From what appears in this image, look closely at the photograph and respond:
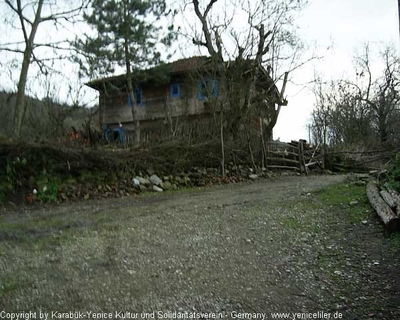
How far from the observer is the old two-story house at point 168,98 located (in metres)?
12.4

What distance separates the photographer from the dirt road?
112 inches

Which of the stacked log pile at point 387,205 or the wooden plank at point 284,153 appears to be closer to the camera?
the stacked log pile at point 387,205

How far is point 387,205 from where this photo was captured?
5.01m

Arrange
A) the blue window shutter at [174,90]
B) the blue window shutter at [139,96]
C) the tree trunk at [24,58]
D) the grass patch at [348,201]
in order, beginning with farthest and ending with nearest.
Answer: the blue window shutter at [139,96], the blue window shutter at [174,90], the tree trunk at [24,58], the grass patch at [348,201]

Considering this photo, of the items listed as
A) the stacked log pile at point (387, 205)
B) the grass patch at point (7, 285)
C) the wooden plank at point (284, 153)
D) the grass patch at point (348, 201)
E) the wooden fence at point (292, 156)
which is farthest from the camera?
the wooden plank at point (284, 153)

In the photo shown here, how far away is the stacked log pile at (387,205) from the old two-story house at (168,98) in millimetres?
6832

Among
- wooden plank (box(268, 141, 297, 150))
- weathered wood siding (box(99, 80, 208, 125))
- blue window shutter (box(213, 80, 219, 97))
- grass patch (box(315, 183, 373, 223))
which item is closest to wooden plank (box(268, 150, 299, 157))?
wooden plank (box(268, 141, 297, 150))

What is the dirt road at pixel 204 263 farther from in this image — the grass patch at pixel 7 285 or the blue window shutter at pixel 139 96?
the blue window shutter at pixel 139 96

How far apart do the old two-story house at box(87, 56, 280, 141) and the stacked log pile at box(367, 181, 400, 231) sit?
6832mm

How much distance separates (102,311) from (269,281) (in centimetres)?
154

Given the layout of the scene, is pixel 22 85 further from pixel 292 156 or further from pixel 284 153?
pixel 292 156

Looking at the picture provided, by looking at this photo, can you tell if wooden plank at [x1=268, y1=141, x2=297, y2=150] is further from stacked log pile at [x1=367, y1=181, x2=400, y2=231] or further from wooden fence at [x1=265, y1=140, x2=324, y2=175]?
stacked log pile at [x1=367, y1=181, x2=400, y2=231]

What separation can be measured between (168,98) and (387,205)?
61.5 ft

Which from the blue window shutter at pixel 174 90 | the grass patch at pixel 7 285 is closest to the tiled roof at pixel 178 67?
the blue window shutter at pixel 174 90
